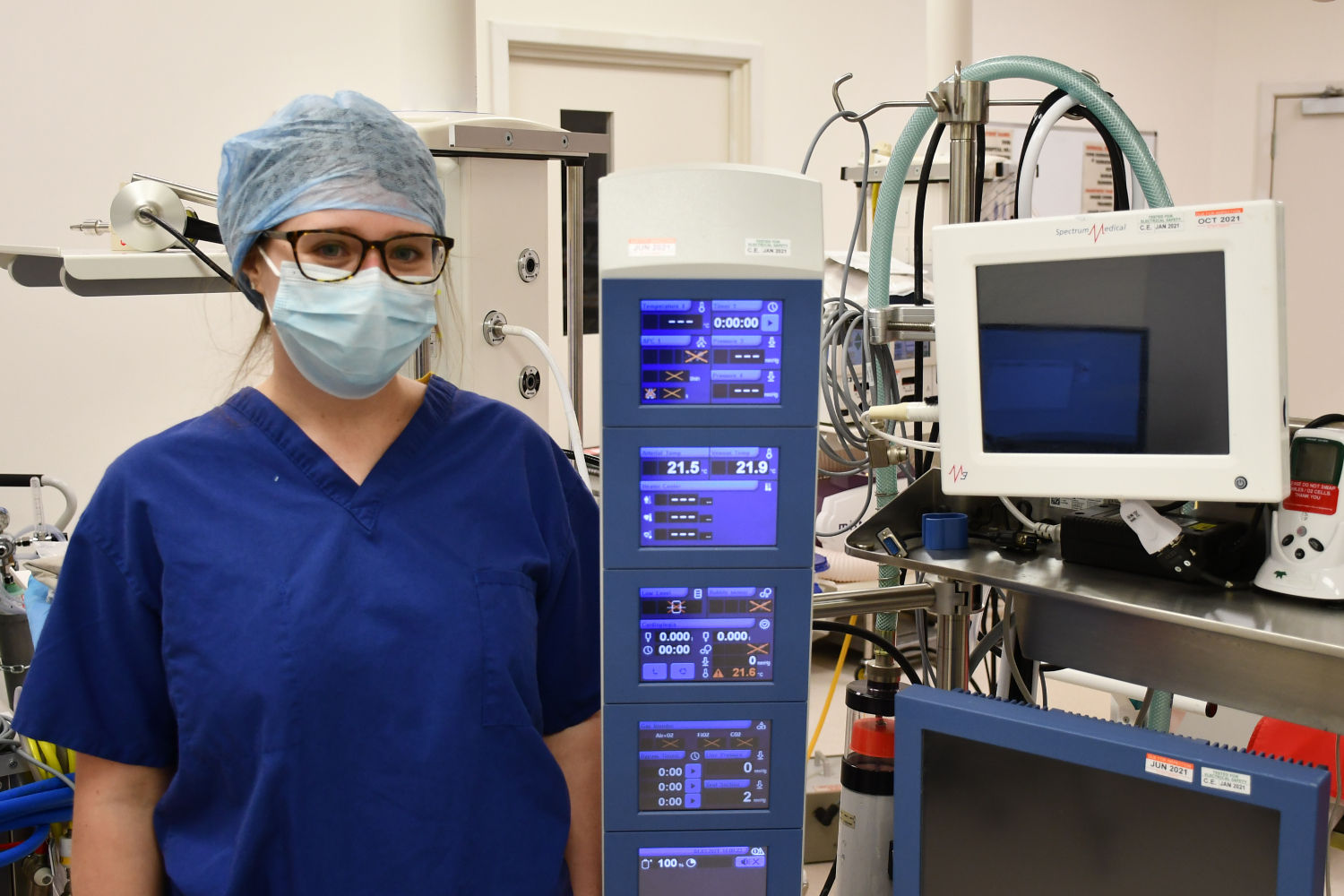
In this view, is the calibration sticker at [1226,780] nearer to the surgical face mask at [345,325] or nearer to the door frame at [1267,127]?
the surgical face mask at [345,325]

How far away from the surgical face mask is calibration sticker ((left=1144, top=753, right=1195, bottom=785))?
2.95 feet

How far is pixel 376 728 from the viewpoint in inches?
39.9

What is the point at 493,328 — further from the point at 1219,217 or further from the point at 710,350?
the point at 1219,217

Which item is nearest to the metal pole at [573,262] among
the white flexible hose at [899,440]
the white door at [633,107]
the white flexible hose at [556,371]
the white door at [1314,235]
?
the white flexible hose at [556,371]

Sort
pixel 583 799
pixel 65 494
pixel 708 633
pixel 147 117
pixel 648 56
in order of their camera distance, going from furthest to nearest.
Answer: pixel 648 56, pixel 147 117, pixel 65 494, pixel 583 799, pixel 708 633

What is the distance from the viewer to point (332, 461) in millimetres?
1075

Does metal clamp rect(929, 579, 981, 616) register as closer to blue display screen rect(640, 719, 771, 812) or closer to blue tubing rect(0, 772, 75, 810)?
blue display screen rect(640, 719, 771, 812)

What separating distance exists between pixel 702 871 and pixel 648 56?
11.6ft

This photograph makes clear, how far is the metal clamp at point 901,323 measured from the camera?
1562 millimetres

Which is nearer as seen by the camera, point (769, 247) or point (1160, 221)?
point (769, 247)

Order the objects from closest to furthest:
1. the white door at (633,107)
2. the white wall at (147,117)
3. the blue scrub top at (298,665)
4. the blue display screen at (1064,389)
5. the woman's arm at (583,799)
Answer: the blue scrub top at (298,665)
the woman's arm at (583,799)
the blue display screen at (1064,389)
the white wall at (147,117)
the white door at (633,107)

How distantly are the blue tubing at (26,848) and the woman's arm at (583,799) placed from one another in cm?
74

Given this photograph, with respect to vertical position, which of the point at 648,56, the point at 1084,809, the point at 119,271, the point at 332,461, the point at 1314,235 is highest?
→ the point at 648,56

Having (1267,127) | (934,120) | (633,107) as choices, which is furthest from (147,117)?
(1267,127)
